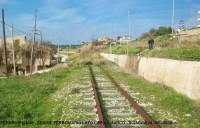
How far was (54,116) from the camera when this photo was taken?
611 cm

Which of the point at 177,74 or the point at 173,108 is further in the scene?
the point at 177,74

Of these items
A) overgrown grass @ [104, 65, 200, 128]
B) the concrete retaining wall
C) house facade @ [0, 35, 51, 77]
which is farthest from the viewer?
house facade @ [0, 35, 51, 77]

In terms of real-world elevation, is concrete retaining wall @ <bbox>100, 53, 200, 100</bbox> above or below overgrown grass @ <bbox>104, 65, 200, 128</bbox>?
above

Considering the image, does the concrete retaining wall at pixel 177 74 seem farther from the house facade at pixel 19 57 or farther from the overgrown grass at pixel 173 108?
the house facade at pixel 19 57

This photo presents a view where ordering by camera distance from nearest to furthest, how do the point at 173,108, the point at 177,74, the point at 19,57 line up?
the point at 173,108
the point at 177,74
the point at 19,57

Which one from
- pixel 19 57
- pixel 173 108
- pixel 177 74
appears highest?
pixel 19 57

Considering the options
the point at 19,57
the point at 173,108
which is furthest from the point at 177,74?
the point at 19,57

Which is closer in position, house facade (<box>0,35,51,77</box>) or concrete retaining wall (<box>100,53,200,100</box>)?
concrete retaining wall (<box>100,53,200,100</box>)

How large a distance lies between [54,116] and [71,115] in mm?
495

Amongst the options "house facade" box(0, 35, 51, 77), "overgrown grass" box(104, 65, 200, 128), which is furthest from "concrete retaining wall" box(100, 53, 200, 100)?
"house facade" box(0, 35, 51, 77)

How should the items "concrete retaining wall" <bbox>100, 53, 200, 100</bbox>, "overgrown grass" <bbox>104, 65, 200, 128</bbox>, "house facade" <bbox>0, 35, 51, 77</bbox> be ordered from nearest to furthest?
"overgrown grass" <bbox>104, 65, 200, 128</bbox>, "concrete retaining wall" <bbox>100, 53, 200, 100</bbox>, "house facade" <bbox>0, 35, 51, 77</bbox>

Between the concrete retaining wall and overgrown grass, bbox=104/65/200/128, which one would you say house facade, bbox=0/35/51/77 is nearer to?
the concrete retaining wall

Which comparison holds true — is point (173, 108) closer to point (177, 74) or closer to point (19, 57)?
point (177, 74)

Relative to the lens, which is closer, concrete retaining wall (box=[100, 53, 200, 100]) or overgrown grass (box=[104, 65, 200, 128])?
overgrown grass (box=[104, 65, 200, 128])
